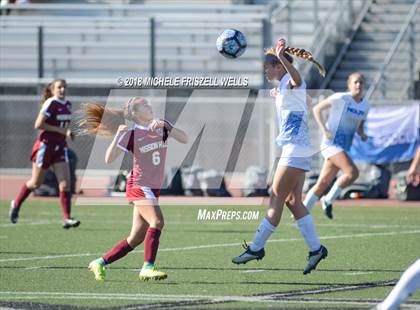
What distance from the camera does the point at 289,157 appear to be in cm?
1017

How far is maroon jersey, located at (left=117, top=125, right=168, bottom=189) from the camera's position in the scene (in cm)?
980

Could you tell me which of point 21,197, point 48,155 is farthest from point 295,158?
point 21,197

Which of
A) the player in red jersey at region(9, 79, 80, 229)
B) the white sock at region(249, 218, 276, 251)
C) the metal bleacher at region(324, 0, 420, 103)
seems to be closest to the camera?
→ the white sock at region(249, 218, 276, 251)

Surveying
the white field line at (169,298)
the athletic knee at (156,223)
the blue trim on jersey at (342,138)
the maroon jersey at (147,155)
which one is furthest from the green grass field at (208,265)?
the blue trim on jersey at (342,138)

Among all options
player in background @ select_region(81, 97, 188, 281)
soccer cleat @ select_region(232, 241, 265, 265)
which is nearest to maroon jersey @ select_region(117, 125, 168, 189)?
player in background @ select_region(81, 97, 188, 281)

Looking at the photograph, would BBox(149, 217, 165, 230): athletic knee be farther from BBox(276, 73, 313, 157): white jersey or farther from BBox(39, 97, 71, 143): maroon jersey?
BBox(39, 97, 71, 143): maroon jersey

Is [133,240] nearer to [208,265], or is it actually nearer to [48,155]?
[208,265]

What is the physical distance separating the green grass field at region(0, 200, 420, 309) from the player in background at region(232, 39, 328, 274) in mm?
291

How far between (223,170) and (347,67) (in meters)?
5.91

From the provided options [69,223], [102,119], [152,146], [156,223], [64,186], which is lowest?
[69,223]

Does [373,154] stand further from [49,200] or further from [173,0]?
[173,0]

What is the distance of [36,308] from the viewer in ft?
26.6

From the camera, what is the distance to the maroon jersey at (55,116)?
50.0 ft

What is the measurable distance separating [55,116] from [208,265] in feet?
16.8
